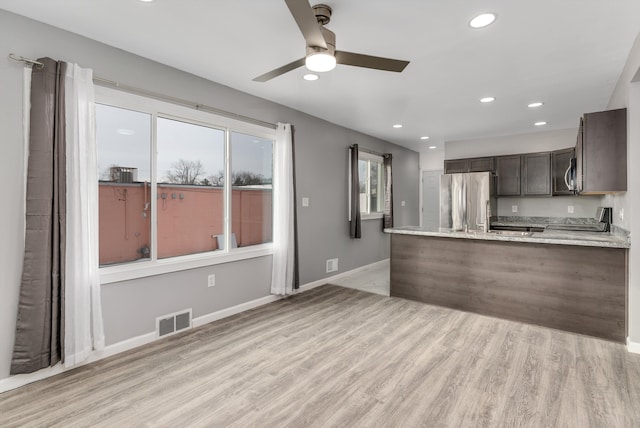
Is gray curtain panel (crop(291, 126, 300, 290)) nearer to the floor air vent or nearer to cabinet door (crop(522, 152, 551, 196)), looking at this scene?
the floor air vent

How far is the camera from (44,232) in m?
2.33

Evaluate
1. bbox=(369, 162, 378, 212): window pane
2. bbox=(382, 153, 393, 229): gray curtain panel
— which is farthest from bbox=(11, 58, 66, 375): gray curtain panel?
bbox=(382, 153, 393, 229): gray curtain panel

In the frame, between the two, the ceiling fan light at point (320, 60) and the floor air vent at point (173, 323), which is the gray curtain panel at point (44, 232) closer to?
the floor air vent at point (173, 323)

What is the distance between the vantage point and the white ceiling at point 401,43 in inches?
85.7

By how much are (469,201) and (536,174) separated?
1.26m

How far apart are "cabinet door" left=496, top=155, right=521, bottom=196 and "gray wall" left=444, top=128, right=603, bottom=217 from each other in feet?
0.80

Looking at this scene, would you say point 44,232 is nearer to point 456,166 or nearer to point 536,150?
point 456,166

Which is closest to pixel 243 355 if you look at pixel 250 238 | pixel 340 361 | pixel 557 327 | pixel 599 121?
pixel 340 361

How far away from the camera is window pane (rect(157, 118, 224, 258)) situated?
3.25 metres

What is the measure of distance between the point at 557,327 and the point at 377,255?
3.42 metres

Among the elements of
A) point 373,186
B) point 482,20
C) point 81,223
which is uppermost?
point 482,20

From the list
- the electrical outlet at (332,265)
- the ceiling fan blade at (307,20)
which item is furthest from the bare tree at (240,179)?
the ceiling fan blade at (307,20)

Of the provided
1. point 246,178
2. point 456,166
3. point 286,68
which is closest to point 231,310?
point 246,178

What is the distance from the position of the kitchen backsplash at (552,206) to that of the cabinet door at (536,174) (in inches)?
13.2
